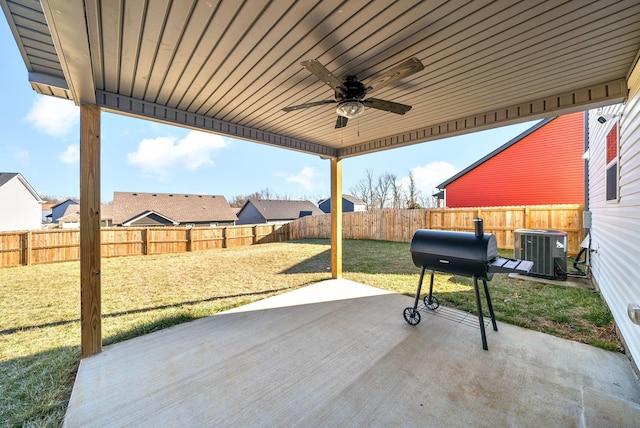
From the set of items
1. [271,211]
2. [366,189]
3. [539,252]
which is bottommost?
[539,252]

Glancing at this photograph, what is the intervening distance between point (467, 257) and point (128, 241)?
35.6 feet

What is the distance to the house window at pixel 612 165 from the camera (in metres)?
3.31

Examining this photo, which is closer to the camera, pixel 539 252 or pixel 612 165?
pixel 612 165

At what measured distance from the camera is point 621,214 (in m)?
2.97

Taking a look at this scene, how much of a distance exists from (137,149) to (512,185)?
44.5 metres

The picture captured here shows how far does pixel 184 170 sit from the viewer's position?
4031 cm

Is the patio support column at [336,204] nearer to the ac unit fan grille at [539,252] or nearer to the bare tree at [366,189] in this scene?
the ac unit fan grille at [539,252]

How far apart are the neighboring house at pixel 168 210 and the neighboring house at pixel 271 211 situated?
318cm

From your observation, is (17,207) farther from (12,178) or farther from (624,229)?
(624,229)

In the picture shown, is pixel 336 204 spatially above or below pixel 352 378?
above

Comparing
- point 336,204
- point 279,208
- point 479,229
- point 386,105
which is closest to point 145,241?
point 336,204

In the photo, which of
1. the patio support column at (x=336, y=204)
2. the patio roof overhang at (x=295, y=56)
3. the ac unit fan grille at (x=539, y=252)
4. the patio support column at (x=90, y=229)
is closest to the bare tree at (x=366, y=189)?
the ac unit fan grille at (x=539, y=252)

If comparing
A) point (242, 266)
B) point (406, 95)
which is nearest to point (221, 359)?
point (406, 95)

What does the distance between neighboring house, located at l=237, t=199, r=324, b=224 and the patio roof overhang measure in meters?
20.6
